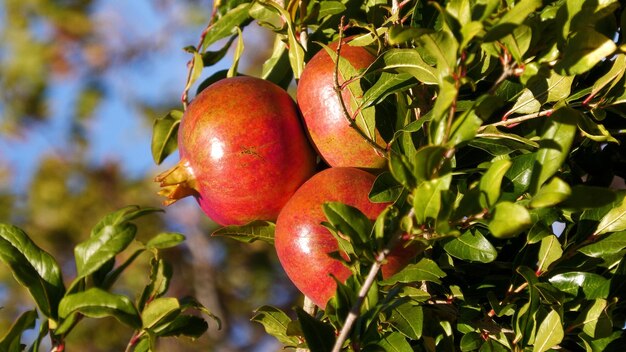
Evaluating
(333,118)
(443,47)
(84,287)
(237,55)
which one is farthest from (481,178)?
(237,55)

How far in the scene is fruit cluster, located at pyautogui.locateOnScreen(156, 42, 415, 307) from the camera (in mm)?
854

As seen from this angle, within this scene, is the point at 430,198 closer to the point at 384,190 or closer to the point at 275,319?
the point at 384,190

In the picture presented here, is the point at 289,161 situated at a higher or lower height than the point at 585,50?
lower

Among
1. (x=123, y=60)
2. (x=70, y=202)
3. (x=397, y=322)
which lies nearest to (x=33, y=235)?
(x=70, y=202)

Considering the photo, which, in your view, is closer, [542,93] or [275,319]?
[542,93]

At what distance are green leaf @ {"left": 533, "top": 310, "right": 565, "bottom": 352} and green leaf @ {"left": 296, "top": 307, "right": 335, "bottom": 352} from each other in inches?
8.8

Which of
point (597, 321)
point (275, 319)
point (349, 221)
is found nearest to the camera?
point (349, 221)

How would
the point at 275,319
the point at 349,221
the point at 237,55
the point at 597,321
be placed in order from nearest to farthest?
the point at 349,221 < the point at 597,321 < the point at 275,319 < the point at 237,55

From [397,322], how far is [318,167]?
0.29 metres

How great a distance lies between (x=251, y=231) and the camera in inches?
36.7

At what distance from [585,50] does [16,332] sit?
62 centimetres

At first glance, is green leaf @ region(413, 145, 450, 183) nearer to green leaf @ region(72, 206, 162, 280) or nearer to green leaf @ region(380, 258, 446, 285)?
green leaf @ region(380, 258, 446, 285)

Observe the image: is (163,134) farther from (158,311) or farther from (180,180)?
(158,311)

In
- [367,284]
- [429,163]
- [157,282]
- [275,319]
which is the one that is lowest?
[275,319]
